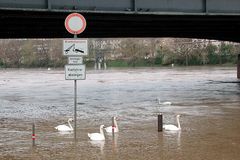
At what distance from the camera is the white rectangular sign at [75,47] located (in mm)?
14586

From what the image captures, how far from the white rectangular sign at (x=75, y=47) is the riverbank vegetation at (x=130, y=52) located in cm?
9715

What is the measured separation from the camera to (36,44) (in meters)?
147

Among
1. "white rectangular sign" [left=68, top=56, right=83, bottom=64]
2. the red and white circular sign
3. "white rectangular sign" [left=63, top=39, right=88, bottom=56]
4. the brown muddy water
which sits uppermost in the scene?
the red and white circular sign

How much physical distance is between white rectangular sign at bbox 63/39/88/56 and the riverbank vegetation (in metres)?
97.1

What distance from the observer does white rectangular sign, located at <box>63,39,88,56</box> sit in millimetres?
14586

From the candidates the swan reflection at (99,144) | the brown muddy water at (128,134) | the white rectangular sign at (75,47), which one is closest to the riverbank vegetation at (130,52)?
the brown muddy water at (128,134)

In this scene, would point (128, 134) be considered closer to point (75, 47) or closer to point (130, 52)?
point (75, 47)

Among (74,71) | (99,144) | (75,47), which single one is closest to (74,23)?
(75,47)

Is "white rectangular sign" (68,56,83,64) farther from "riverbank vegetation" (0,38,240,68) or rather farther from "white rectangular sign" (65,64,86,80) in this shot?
"riverbank vegetation" (0,38,240,68)

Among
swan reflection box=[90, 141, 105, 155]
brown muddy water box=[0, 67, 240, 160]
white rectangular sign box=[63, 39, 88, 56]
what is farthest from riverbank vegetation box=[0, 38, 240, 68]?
white rectangular sign box=[63, 39, 88, 56]

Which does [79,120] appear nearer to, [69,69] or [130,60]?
[69,69]

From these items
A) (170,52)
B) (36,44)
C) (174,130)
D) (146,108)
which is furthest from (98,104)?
(36,44)

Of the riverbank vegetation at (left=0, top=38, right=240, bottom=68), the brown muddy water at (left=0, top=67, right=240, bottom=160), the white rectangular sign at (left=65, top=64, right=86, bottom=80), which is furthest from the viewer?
the riverbank vegetation at (left=0, top=38, right=240, bottom=68)

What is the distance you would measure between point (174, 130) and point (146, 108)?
9.29 m
